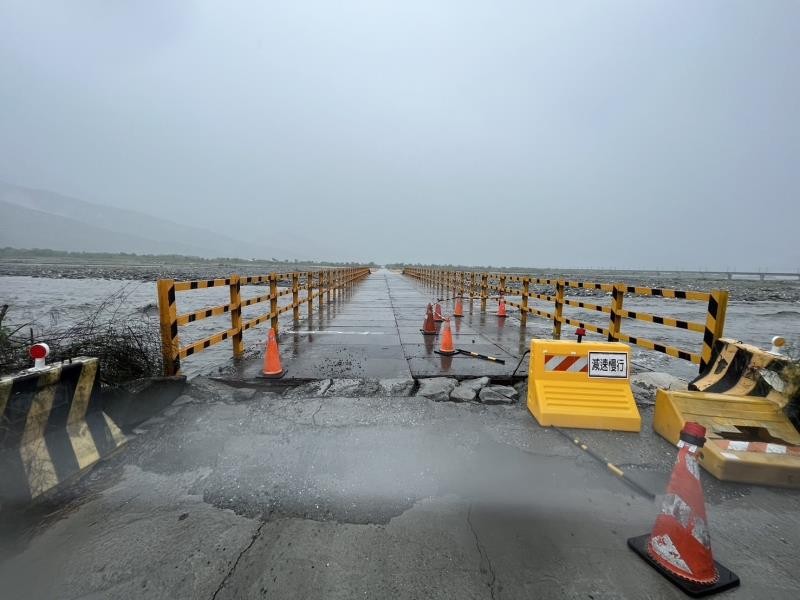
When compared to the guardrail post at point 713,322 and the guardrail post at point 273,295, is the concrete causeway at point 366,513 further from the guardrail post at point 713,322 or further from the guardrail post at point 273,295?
the guardrail post at point 273,295

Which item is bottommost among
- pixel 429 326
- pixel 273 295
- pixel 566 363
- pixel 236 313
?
pixel 429 326

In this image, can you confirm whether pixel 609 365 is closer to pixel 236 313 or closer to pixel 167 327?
pixel 167 327

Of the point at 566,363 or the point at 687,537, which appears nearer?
the point at 687,537

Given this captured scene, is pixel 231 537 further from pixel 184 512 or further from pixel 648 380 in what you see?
pixel 648 380

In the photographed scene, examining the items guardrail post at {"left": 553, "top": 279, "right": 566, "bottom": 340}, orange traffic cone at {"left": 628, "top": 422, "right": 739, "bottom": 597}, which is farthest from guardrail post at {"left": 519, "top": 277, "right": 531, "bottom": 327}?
orange traffic cone at {"left": 628, "top": 422, "right": 739, "bottom": 597}

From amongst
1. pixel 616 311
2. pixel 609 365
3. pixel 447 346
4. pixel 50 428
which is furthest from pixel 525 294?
pixel 50 428

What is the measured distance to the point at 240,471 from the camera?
Result: 10.5 feet

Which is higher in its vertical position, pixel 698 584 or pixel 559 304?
pixel 559 304

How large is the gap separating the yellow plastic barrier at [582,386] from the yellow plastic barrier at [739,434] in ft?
1.17

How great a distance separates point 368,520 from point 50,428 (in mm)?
2593

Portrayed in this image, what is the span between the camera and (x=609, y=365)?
434cm

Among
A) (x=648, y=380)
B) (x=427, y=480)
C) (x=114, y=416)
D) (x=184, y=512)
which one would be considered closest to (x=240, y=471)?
(x=184, y=512)

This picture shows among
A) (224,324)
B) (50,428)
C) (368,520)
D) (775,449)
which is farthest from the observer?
(224,324)

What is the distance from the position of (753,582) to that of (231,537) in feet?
9.76
